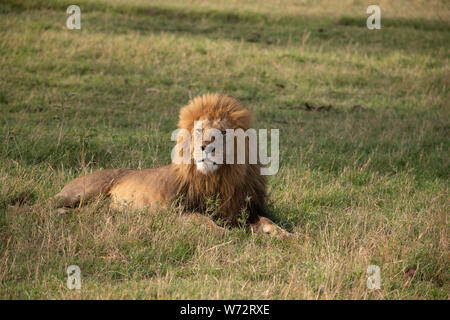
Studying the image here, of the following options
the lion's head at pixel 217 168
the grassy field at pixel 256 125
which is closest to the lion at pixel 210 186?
the lion's head at pixel 217 168

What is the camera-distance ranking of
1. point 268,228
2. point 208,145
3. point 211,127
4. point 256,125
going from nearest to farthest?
point 208,145
point 211,127
point 268,228
point 256,125

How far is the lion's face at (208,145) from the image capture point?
16.9ft

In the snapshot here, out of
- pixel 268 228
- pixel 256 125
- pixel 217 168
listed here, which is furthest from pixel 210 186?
pixel 256 125

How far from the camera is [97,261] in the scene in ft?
15.1

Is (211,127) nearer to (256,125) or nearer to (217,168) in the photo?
(217,168)

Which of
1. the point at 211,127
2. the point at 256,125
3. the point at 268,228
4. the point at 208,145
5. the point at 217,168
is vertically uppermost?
the point at 211,127

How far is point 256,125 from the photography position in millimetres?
9578

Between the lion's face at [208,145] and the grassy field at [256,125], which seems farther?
the lion's face at [208,145]

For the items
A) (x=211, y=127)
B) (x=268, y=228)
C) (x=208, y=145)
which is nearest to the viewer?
(x=208, y=145)

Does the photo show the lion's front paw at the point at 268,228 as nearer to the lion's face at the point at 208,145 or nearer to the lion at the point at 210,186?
the lion at the point at 210,186

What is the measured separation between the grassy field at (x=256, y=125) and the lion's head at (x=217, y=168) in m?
0.34

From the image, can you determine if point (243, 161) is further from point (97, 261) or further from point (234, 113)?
point (97, 261)

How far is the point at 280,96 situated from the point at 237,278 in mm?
7376

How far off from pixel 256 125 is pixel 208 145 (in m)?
4.56
